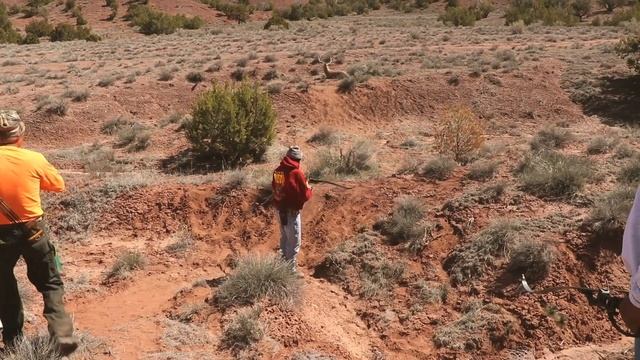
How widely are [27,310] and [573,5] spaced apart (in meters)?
45.0

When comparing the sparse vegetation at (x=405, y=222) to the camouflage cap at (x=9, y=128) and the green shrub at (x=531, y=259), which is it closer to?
the green shrub at (x=531, y=259)

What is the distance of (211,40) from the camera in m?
32.4

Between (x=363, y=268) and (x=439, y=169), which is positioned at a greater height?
(x=439, y=169)

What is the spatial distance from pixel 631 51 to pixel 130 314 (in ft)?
61.5

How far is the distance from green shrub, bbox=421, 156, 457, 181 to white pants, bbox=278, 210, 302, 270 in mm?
3233

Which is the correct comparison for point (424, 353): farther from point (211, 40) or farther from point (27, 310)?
point (211, 40)

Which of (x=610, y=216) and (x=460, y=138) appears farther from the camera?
(x=460, y=138)

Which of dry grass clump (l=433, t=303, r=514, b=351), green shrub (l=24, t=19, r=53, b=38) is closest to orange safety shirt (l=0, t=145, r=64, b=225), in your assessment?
dry grass clump (l=433, t=303, r=514, b=351)

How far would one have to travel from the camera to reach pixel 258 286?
20.2 feet

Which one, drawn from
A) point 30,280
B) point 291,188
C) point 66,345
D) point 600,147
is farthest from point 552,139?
point 30,280

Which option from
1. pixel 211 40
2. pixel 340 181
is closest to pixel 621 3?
pixel 211 40

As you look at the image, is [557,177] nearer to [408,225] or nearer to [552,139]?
[408,225]

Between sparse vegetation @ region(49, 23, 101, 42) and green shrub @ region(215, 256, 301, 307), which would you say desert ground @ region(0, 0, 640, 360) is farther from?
sparse vegetation @ region(49, 23, 101, 42)

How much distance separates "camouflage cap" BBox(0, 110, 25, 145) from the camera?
14.2ft
